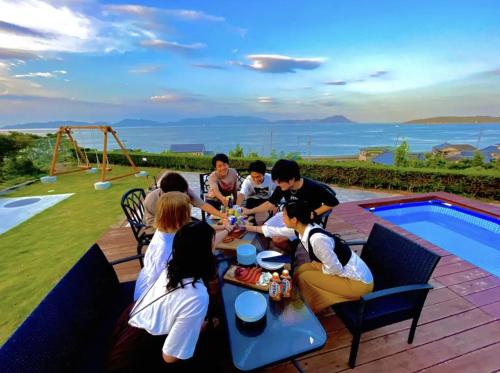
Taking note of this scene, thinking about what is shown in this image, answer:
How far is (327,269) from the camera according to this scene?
185 cm

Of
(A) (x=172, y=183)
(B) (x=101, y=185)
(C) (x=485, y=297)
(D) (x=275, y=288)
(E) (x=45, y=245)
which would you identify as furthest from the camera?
(B) (x=101, y=185)

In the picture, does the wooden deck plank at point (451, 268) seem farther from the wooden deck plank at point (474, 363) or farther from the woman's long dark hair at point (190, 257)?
the woman's long dark hair at point (190, 257)

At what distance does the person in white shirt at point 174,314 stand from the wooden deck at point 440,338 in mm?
900

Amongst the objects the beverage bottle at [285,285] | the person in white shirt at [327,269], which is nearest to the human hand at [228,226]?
the person in white shirt at [327,269]

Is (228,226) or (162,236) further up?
(162,236)

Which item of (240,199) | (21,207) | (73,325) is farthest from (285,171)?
(21,207)

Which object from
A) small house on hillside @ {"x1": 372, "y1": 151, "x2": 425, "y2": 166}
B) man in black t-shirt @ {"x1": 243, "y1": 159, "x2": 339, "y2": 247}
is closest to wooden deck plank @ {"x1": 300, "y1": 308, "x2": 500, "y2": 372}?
man in black t-shirt @ {"x1": 243, "y1": 159, "x2": 339, "y2": 247}

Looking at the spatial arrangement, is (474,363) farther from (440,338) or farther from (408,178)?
(408,178)

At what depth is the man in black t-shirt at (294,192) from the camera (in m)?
2.64

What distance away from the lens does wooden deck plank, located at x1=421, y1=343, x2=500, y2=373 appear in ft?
5.91

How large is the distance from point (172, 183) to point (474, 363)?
11.2 ft

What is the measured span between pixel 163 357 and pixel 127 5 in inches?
388

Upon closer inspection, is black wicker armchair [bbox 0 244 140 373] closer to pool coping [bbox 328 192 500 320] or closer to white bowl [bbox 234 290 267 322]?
white bowl [bbox 234 290 267 322]

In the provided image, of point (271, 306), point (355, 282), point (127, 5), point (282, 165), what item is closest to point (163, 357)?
point (271, 306)
